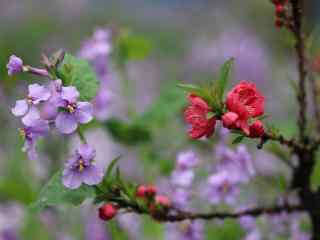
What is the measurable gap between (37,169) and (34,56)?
6.79 ft

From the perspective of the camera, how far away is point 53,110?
2.69 feet

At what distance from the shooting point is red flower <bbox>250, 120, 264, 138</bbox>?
756 millimetres

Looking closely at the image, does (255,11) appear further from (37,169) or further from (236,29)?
(37,169)

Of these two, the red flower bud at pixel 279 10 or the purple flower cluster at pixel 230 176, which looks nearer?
the red flower bud at pixel 279 10

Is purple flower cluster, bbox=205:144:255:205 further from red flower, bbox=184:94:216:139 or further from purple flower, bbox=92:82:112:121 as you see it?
red flower, bbox=184:94:216:139

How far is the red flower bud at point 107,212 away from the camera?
853 mm

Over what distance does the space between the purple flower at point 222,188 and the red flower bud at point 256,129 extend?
40cm

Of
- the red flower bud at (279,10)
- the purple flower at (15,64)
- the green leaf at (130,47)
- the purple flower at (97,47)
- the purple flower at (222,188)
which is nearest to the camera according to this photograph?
the purple flower at (15,64)

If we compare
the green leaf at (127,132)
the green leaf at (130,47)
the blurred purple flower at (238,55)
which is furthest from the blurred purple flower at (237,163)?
the blurred purple flower at (238,55)

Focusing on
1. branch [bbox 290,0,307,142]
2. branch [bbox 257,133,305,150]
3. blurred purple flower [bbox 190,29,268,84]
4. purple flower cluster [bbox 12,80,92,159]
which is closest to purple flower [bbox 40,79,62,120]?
purple flower cluster [bbox 12,80,92,159]

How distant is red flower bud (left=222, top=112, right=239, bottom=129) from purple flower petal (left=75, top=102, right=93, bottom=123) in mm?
162

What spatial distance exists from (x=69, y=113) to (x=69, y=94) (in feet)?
0.07

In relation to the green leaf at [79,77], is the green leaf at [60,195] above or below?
below

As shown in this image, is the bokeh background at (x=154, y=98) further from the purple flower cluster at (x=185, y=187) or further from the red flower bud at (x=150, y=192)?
the red flower bud at (x=150, y=192)
